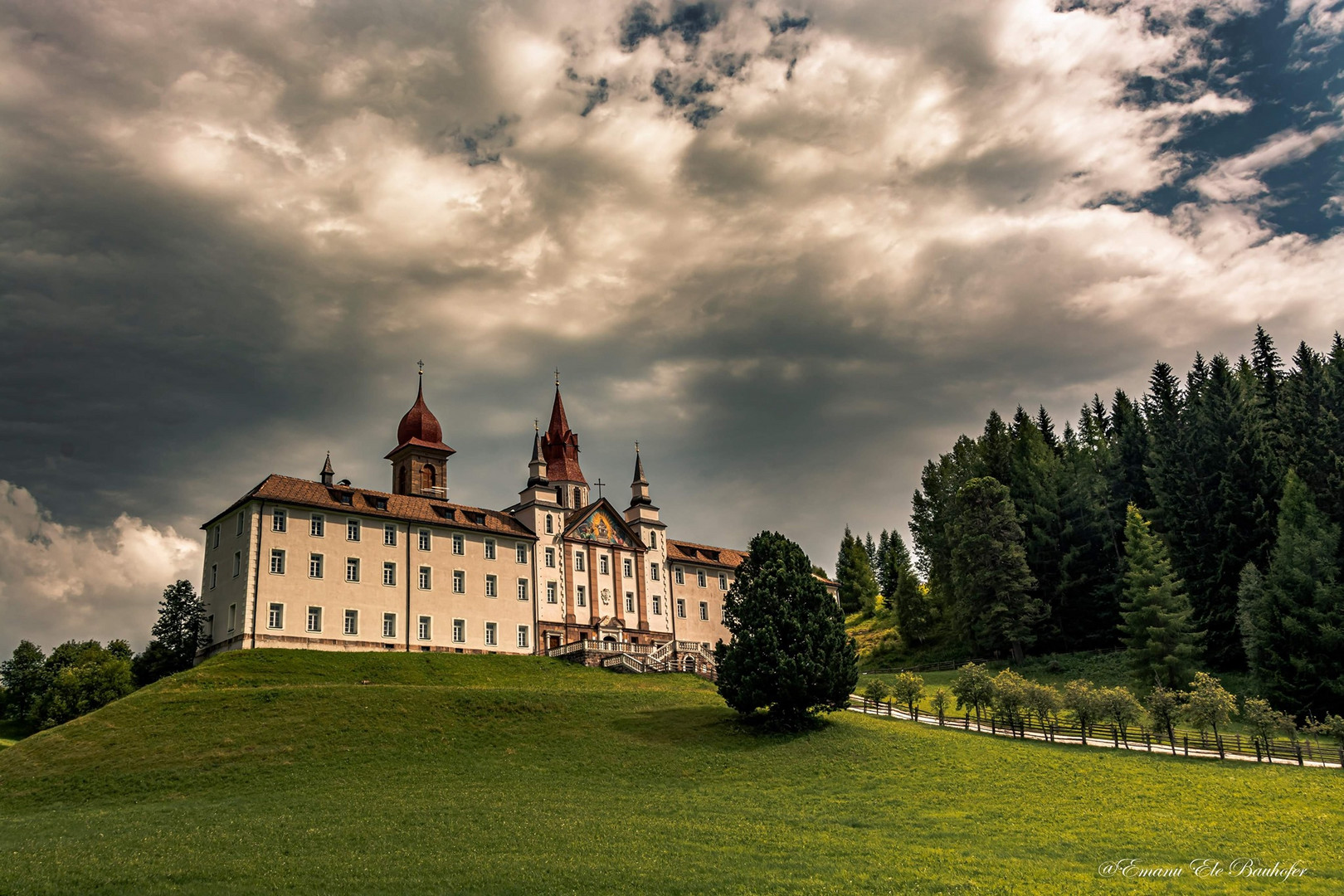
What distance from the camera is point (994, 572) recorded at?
70750mm

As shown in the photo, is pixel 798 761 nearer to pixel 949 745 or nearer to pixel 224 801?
pixel 949 745

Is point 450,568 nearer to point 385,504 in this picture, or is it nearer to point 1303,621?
point 385,504

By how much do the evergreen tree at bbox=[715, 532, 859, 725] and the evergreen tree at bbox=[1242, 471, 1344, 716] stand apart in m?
25.6

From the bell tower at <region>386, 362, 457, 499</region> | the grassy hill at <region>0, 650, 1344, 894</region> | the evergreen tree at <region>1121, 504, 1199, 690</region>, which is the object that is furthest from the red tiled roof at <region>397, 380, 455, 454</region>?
the evergreen tree at <region>1121, 504, 1199, 690</region>

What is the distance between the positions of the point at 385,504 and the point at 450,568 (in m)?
6.00

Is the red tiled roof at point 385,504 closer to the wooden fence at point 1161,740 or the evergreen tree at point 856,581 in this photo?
the wooden fence at point 1161,740

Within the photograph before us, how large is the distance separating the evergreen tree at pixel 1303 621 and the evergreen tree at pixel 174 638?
202ft

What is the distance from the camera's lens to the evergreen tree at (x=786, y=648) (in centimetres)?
4303

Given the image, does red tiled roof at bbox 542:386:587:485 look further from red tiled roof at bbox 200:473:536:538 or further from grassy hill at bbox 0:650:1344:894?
grassy hill at bbox 0:650:1344:894

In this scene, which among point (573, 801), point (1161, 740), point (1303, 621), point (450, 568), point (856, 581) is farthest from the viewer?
point (856, 581)

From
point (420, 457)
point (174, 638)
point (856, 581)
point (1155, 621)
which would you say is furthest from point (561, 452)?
point (856, 581)

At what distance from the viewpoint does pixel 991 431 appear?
3553 inches

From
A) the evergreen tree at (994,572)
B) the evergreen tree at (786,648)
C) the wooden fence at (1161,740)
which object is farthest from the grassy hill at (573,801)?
the evergreen tree at (994,572)

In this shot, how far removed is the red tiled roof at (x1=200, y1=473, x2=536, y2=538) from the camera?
5841cm
